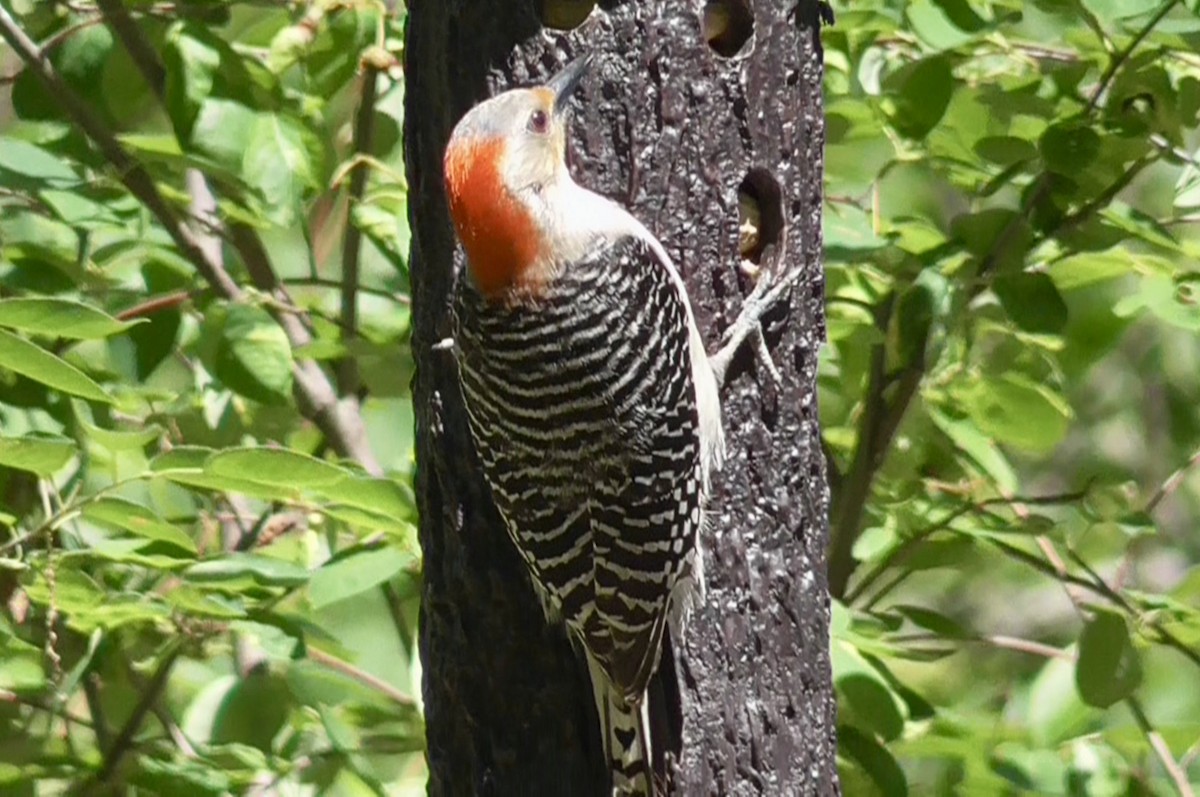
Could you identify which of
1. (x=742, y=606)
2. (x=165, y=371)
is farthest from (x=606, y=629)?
(x=165, y=371)

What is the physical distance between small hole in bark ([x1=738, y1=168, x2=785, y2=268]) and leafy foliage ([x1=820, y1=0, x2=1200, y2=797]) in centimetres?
24

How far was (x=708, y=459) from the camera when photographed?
3.18 meters

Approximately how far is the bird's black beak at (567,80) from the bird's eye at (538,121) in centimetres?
3

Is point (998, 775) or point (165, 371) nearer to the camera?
point (998, 775)

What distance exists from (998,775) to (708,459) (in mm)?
984

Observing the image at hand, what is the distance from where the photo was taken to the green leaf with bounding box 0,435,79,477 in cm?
287

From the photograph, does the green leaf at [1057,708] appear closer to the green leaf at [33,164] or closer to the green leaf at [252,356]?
the green leaf at [252,356]

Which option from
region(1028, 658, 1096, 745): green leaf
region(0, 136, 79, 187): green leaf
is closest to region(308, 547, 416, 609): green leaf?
region(0, 136, 79, 187): green leaf

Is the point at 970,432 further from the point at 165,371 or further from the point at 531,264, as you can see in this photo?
the point at 165,371

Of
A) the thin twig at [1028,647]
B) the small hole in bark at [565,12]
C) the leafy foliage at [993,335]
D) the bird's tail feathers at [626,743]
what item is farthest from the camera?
the thin twig at [1028,647]

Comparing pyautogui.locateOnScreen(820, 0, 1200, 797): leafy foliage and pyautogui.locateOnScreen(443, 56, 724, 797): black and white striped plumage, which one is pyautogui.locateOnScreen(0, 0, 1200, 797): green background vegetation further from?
pyautogui.locateOnScreen(443, 56, 724, 797): black and white striped plumage

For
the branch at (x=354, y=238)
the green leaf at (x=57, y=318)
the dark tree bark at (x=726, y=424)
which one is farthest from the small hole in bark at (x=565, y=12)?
the green leaf at (x=57, y=318)

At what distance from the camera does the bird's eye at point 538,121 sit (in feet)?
9.67

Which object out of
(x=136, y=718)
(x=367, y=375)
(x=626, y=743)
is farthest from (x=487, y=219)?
(x=136, y=718)
